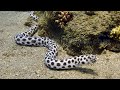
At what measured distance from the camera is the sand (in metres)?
5.31

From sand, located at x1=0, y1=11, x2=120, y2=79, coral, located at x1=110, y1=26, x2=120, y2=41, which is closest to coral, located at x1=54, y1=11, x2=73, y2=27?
sand, located at x1=0, y1=11, x2=120, y2=79

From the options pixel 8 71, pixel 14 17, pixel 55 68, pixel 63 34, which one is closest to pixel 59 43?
pixel 63 34

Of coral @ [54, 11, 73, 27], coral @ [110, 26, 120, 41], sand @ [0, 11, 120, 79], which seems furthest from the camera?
coral @ [54, 11, 73, 27]

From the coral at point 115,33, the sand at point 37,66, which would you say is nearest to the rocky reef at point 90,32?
the coral at point 115,33

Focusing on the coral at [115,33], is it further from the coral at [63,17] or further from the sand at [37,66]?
the coral at [63,17]

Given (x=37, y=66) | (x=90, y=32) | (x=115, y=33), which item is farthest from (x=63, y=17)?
(x=37, y=66)

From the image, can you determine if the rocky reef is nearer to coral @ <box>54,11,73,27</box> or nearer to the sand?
coral @ <box>54,11,73,27</box>

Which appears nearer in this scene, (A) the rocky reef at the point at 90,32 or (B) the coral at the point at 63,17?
(A) the rocky reef at the point at 90,32

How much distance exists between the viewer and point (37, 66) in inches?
234

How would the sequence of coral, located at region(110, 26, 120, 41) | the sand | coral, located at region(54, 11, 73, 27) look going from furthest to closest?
coral, located at region(54, 11, 73, 27) → coral, located at region(110, 26, 120, 41) → the sand

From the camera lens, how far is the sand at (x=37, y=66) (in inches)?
209
